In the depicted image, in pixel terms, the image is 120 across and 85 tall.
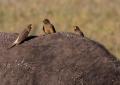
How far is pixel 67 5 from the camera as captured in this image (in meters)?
31.9

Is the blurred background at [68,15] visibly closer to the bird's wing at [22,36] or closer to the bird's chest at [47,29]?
the bird's chest at [47,29]

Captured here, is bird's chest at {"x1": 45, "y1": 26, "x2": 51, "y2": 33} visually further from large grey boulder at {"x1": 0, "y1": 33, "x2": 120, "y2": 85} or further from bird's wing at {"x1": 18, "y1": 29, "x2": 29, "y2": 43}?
large grey boulder at {"x1": 0, "y1": 33, "x2": 120, "y2": 85}

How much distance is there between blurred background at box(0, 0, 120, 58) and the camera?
1103 inches

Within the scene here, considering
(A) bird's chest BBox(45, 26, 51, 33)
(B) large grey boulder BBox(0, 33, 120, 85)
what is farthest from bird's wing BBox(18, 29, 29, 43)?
(A) bird's chest BBox(45, 26, 51, 33)

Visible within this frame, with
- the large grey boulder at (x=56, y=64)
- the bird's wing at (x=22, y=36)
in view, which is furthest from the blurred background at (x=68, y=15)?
the large grey boulder at (x=56, y=64)

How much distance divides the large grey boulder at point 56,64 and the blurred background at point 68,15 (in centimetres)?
1836

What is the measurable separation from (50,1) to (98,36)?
596 cm

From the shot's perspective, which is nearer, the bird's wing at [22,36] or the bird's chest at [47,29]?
the bird's wing at [22,36]

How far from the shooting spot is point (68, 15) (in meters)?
30.0

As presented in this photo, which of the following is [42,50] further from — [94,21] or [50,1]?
[50,1]

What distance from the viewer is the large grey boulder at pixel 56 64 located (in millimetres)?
7965

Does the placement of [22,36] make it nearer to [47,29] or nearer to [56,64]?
[56,64]

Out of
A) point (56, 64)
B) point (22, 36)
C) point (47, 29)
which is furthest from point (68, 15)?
point (56, 64)

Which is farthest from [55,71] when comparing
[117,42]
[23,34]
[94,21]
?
[94,21]
